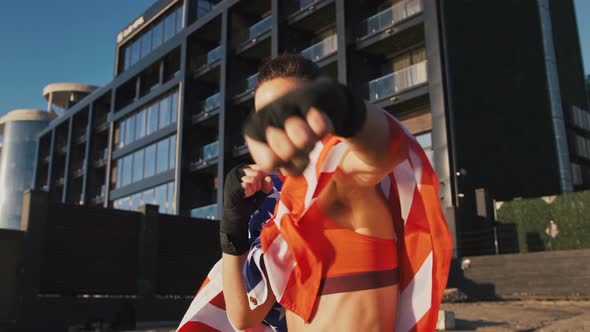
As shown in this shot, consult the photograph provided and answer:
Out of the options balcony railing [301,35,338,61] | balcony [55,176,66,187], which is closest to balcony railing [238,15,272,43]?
balcony railing [301,35,338,61]

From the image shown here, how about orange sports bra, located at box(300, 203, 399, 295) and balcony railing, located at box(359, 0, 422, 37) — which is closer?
orange sports bra, located at box(300, 203, 399, 295)

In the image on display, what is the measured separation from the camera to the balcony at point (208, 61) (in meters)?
27.1

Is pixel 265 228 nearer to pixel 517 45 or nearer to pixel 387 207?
pixel 387 207

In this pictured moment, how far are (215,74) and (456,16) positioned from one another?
14.2 m

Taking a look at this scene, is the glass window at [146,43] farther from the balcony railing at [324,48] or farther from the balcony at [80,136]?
the balcony railing at [324,48]

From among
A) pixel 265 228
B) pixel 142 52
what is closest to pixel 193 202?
pixel 142 52

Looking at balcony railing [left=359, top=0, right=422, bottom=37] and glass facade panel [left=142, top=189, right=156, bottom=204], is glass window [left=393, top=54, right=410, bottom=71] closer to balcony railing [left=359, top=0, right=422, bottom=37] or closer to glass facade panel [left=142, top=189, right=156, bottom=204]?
balcony railing [left=359, top=0, right=422, bottom=37]

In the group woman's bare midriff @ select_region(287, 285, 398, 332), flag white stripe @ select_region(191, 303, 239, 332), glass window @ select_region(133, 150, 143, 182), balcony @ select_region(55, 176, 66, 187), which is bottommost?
flag white stripe @ select_region(191, 303, 239, 332)

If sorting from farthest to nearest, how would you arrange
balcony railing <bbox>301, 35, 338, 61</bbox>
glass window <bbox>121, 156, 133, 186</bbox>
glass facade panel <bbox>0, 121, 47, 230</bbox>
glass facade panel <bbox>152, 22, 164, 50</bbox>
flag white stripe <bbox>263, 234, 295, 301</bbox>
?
glass facade panel <bbox>0, 121, 47, 230</bbox> → glass facade panel <bbox>152, 22, 164, 50</bbox> → glass window <bbox>121, 156, 133, 186</bbox> → balcony railing <bbox>301, 35, 338, 61</bbox> → flag white stripe <bbox>263, 234, 295, 301</bbox>

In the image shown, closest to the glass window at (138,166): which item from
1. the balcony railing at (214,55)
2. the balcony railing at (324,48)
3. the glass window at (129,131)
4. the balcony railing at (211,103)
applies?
the glass window at (129,131)

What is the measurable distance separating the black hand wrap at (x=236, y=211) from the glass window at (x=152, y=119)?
1180 inches

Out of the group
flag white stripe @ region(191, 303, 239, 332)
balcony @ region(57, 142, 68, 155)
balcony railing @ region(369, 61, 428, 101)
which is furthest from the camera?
balcony @ region(57, 142, 68, 155)

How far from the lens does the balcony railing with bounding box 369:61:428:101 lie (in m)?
18.5

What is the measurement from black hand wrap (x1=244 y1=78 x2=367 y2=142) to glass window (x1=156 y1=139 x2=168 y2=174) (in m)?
28.8
